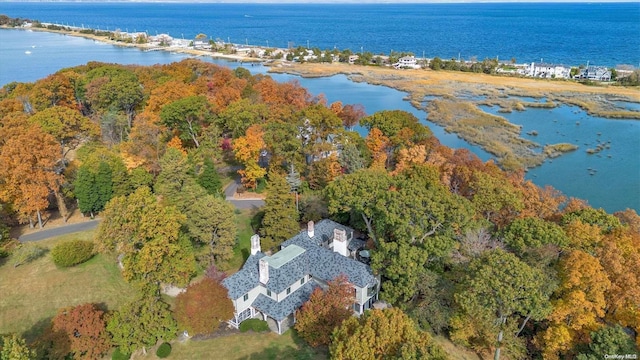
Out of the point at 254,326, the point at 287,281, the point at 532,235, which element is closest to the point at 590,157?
the point at 532,235

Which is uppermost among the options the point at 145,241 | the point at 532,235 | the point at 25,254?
the point at 532,235

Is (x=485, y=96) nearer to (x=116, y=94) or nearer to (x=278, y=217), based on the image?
(x=116, y=94)

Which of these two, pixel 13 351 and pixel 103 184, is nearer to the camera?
pixel 13 351

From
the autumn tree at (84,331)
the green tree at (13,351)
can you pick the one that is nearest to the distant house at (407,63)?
the autumn tree at (84,331)

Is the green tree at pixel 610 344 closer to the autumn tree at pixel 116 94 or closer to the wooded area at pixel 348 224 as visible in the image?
the wooded area at pixel 348 224

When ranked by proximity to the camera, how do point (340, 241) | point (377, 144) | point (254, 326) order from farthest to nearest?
point (377, 144) < point (340, 241) < point (254, 326)

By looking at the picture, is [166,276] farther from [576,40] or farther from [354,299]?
[576,40]

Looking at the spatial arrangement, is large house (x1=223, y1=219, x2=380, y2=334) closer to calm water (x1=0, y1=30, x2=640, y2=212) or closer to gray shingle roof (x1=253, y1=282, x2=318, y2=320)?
gray shingle roof (x1=253, y1=282, x2=318, y2=320)

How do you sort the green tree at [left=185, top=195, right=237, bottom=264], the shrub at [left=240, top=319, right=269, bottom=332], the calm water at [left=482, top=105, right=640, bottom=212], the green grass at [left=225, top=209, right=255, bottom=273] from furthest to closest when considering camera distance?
the calm water at [left=482, top=105, right=640, bottom=212] → the green grass at [left=225, top=209, right=255, bottom=273] → the green tree at [left=185, top=195, right=237, bottom=264] → the shrub at [left=240, top=319, right=269, bottom=332]

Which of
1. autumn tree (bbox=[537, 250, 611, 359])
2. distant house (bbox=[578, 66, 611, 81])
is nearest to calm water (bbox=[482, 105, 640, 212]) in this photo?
autumn tree (bbox=[537, 250, 611, 359])
